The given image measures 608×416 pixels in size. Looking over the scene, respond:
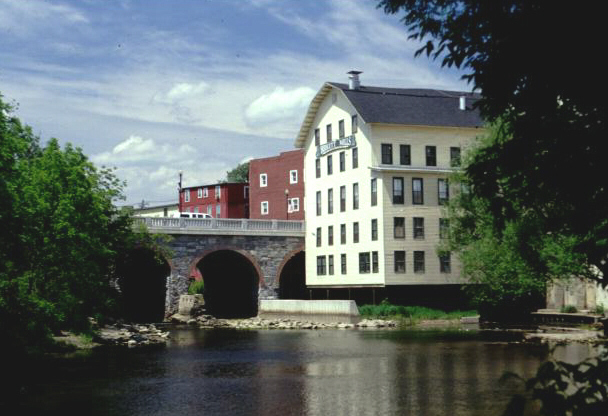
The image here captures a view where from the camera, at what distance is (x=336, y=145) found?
204ft

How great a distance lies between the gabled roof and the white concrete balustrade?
Result: 11.3 m

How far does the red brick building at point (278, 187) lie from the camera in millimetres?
78500

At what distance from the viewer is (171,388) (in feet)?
77.7

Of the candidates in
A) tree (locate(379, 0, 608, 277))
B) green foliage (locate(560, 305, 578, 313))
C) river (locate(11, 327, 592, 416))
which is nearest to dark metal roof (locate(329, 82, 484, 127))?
green foliage (locate(560, 305, 578, 313))

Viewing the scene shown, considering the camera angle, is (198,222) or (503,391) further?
(198,222)

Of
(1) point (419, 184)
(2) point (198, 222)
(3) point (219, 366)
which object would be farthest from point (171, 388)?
(2) point (198, 222)

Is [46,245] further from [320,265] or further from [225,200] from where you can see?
[225,200]

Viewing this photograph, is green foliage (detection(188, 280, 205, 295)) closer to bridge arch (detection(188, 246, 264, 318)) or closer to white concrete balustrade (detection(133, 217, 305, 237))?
bridge arch (detection(188, 246, 264, 318))

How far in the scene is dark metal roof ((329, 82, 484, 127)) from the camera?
58375mm

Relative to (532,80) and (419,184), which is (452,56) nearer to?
(532,80)

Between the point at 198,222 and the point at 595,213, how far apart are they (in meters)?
58.6

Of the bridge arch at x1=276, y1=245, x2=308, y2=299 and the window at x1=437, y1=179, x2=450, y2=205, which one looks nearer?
the window at x1=437, y1=179, x2=450, y2=205

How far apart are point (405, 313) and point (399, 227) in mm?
6057

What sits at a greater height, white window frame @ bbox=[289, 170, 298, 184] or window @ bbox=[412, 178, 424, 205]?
white window frame @ bbox=[289, 170, 298, 184]
